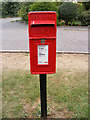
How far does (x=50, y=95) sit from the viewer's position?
3.06m

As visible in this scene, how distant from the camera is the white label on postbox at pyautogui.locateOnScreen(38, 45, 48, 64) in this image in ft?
6.40

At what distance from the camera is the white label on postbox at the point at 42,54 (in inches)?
76.8

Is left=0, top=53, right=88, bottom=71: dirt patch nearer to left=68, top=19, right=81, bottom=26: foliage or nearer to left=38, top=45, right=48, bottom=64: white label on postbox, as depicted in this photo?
left=38, top=45, right=48, bottom=64: white label on postbox

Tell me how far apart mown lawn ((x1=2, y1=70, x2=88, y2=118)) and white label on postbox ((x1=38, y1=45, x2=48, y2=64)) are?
1.03 meters

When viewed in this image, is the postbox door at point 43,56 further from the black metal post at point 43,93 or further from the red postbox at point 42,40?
the black metal post at point 43,93

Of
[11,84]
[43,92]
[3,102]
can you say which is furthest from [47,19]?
[11,84]

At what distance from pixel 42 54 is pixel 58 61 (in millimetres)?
2908

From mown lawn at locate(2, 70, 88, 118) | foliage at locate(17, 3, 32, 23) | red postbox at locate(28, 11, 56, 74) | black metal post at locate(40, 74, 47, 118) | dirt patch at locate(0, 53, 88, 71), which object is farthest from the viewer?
foliage at locate(17, 3, 32, 23)

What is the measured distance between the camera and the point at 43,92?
2230 mm

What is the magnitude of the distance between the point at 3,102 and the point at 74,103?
4.40 feet

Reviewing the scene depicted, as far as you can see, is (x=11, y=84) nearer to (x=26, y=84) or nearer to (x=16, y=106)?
(x=26, y=84)

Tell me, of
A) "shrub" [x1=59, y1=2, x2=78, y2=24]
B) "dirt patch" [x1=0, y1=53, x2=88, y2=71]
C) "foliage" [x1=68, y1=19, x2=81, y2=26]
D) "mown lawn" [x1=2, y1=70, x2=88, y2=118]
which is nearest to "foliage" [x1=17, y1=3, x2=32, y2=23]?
"shrub" [x1=59, y1=2, x2=78, y2=24]

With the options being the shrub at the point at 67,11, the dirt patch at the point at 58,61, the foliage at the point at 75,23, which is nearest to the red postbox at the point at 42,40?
the dirt patch at the point at 58,61

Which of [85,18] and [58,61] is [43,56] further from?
[85,18]
